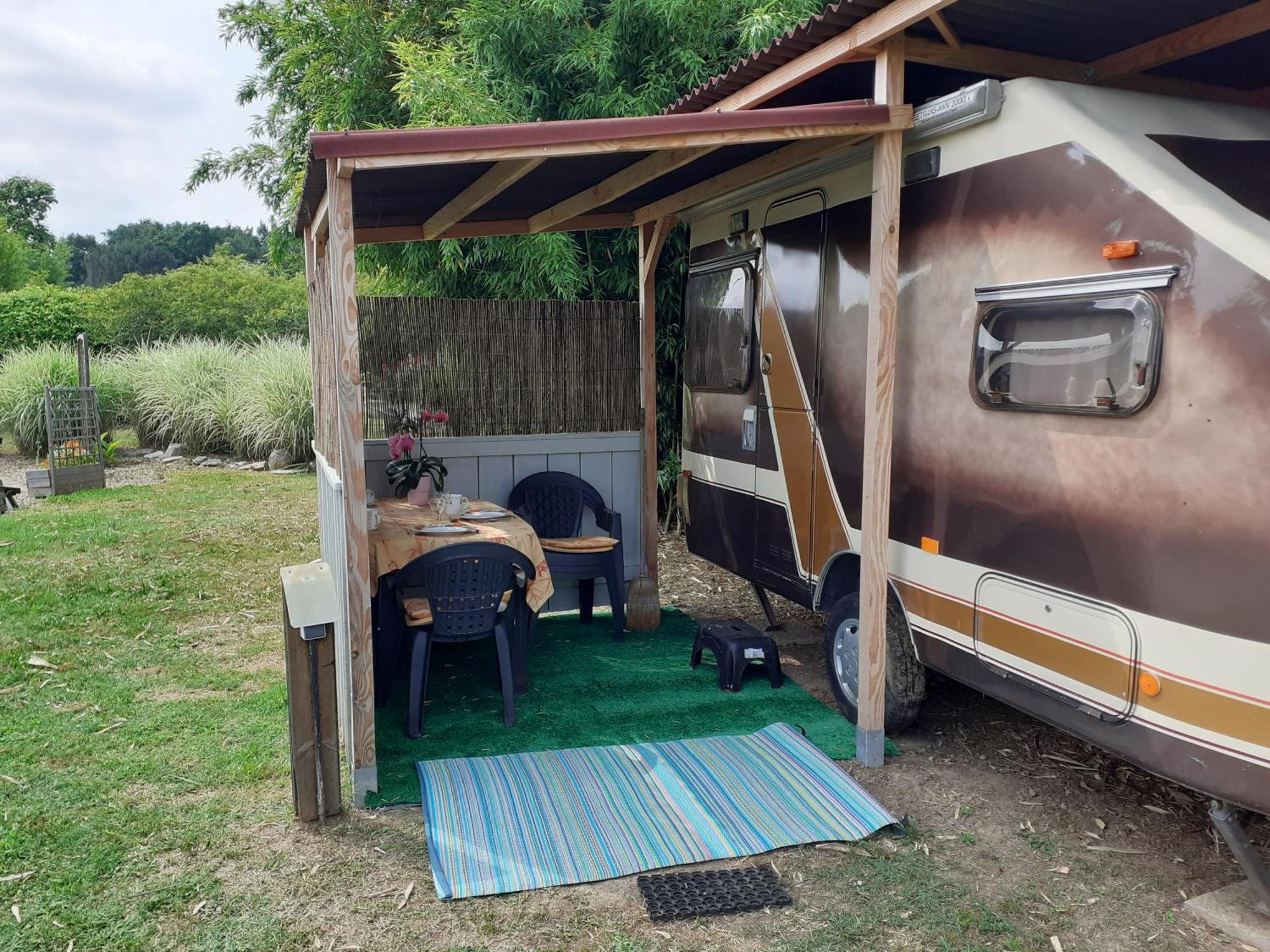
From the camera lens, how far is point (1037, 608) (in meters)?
3.38

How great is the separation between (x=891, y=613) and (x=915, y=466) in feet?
2.28

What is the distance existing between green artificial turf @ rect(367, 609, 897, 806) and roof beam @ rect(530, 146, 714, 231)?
2.50m

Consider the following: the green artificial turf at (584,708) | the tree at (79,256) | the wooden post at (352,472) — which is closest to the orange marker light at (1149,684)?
the green artificial turf at (584,708)

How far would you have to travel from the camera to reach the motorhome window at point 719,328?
5.28 meters

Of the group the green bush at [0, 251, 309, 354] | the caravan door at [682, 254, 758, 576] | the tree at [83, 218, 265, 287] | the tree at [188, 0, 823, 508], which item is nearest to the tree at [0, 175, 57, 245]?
the tree at [83, 218, 265, 287]

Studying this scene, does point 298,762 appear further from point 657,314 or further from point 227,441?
point 227,441

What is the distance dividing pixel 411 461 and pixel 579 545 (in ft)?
3.61

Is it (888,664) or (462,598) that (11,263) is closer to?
(462,598)

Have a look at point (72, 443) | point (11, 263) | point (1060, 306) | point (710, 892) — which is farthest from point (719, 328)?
point (11, 263)

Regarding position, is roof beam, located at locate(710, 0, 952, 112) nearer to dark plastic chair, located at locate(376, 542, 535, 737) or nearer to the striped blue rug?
dark plastic chair, located at locate(376, 542, 535, 737)

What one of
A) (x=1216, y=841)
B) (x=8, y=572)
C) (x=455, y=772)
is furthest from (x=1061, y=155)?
(x=8, y=572)

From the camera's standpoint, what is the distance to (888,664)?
4.30 metres

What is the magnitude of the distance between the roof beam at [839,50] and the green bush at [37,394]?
1225cm

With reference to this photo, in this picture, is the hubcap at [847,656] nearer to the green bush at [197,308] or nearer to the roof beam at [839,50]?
the roof beam at [839,50]
